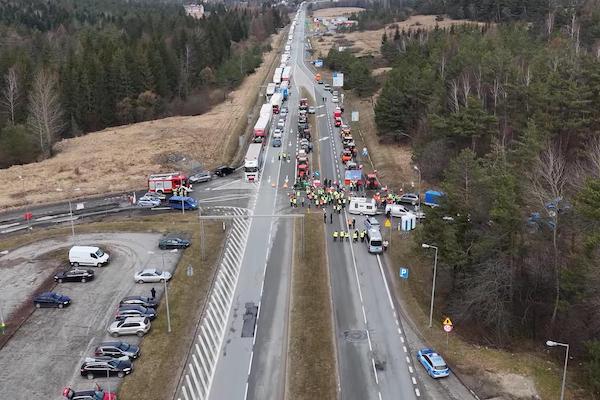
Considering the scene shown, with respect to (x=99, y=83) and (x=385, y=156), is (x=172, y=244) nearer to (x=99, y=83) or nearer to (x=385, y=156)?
(x=385, y=156)

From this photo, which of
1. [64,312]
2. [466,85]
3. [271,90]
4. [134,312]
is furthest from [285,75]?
[134,312]

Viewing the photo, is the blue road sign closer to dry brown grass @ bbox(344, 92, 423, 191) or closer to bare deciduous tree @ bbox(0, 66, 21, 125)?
dry brown grass @ bbox(344, 92, 423, 191)

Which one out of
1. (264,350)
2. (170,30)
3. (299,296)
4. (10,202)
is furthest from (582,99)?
(170,30)

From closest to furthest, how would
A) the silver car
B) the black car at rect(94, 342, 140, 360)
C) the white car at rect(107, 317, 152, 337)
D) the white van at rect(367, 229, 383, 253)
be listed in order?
1. the black car at rect(94, 342, 140, 360)
2. the white car at rect(107, 317, 152, 337)
3. the white van at rect(367, 229, 383, 253)
4. the silver car

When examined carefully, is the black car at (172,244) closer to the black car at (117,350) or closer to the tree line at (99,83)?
the black car at (117,350)

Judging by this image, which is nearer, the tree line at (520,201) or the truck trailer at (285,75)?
the tree line at (520,201)

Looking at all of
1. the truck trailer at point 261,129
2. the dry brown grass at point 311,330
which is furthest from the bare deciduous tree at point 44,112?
the dry brown grass at point 311,330

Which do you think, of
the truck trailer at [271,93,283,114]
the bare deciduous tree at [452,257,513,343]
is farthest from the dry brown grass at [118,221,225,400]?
the truck trailer at [271,93,283,114]
